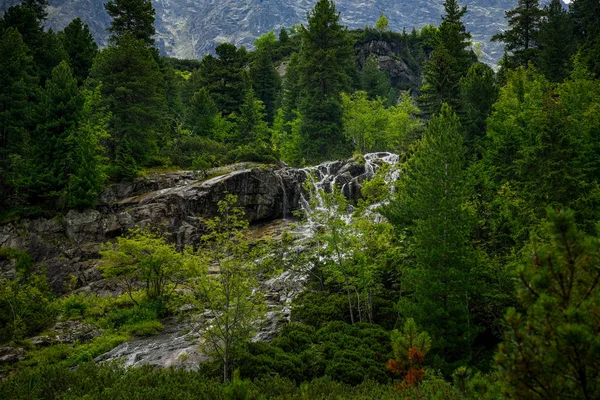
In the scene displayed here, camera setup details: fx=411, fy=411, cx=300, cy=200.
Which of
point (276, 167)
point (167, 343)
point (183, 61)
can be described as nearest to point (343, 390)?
point (167, 343)

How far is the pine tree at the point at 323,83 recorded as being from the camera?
40.3 metres

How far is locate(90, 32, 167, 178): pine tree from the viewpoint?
106ft

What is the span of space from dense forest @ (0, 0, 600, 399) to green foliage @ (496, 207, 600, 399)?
19mm

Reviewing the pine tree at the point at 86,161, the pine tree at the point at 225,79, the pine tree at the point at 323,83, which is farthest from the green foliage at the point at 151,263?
the pine tree at the point at 225,79

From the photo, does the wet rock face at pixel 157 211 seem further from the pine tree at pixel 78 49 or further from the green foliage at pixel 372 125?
the pine tree at pixel 78 49

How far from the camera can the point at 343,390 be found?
409 inches

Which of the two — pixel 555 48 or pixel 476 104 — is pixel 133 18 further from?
pixel 555 48

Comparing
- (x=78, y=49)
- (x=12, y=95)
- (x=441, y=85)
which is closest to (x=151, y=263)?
(x=12, y=95)

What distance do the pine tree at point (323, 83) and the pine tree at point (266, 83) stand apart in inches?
442

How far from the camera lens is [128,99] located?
33.6m

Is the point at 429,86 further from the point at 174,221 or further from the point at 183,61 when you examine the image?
the point at 183,61

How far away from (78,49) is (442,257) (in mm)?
41090

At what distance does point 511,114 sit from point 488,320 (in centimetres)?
1510

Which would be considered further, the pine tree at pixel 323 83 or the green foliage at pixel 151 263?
the pine tree at pixel 323 83
